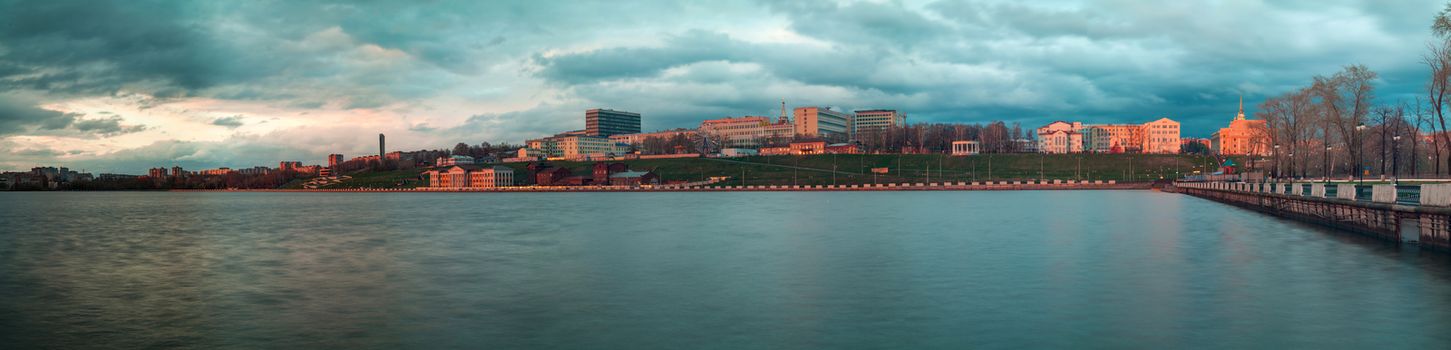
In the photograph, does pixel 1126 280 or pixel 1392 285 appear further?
pixel 1126 280

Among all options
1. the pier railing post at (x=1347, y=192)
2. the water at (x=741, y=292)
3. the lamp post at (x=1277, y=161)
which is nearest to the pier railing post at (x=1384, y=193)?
the water at (x=741, y=292)

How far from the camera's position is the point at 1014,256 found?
31656mm

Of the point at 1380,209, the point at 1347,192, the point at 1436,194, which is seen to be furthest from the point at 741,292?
the point at 1347,192

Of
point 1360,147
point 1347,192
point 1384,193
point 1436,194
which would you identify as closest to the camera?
point 1436,194

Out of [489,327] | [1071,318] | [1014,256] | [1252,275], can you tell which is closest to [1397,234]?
[1252,275]

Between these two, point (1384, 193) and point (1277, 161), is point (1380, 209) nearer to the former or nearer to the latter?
point (1384, 193)

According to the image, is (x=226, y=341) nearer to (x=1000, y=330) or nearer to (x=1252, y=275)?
(x=1000, y=330)

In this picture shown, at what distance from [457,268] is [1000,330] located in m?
18.8

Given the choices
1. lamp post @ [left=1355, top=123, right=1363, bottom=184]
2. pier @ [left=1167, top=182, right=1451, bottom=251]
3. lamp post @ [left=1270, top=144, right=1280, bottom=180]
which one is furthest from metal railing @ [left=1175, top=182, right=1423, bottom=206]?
lamp post @ [left=1270, top=144, right=1280, bottom=180]

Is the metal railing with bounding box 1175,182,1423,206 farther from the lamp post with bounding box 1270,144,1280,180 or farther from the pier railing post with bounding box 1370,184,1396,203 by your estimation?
the lamp post with bounding box 1270,144,1280,180

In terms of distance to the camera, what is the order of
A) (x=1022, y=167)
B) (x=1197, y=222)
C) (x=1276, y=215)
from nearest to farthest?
(x=1197, y=222) < (x=1276, y=215) < (x=1022, y=167)

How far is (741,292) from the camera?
2238 cm

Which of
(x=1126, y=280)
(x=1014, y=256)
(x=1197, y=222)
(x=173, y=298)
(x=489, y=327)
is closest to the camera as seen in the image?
(x=489, y=327)

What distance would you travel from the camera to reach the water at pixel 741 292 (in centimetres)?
1619
